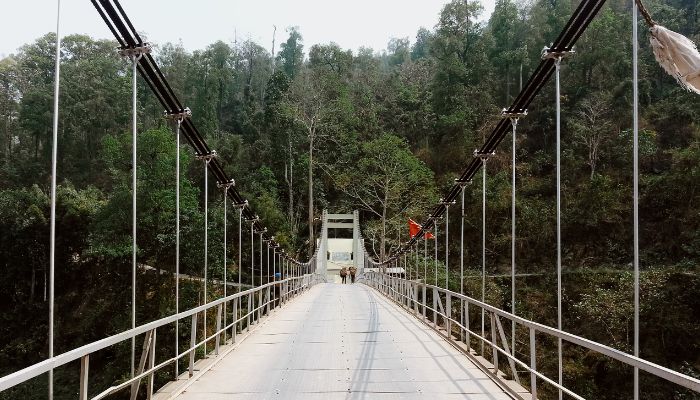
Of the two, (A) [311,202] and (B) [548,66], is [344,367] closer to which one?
(B) [548,66]

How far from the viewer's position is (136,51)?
22.0 ft

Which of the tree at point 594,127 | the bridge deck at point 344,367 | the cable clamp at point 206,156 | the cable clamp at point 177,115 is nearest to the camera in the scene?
the bridge deck at point 344,367

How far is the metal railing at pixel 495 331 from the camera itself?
3288 mm

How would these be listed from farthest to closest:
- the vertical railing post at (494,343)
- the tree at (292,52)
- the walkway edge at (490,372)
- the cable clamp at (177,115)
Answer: the tree at (292,52), the cable clamp at (177,115), the vertical railing post at (494,343), the walkway edge at (490,372)

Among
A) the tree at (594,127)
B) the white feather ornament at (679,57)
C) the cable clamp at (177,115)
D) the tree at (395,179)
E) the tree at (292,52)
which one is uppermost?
the tree at (292,52)

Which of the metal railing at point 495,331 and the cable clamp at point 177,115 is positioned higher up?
the cable clamp at point 177,115

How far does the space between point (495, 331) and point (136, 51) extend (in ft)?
15.5

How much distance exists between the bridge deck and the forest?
4874 mm

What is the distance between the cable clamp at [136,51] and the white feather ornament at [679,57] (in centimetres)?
469

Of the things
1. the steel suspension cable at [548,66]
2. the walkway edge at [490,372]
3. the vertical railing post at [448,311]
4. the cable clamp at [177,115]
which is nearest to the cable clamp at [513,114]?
the steel suspension cable at [548,66]

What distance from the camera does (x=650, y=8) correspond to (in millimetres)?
42188

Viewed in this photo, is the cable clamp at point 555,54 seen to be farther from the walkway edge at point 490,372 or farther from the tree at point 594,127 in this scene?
the tree at point 594,127

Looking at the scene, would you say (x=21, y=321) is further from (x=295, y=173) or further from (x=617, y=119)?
(x=617, y=119)

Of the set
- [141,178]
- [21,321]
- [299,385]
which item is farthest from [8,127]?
[299,385]
